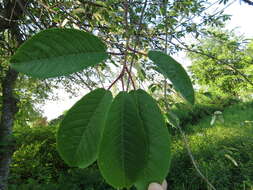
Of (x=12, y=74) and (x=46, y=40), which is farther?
(x=12, y=74)

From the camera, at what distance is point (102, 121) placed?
0.23 meters

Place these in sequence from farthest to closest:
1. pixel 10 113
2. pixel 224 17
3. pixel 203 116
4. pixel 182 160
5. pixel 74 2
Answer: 1. pixel 203 116
2. pixel 182 160
3. pixel 10 113
4. pixel 224 17
5. pixel 74 2

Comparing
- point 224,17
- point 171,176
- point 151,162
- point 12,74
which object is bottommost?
point 171,176

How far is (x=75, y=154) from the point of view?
0.23 meters

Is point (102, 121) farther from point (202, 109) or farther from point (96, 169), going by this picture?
point (202, 109)

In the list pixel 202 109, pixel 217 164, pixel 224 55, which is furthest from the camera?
pixel 202 109

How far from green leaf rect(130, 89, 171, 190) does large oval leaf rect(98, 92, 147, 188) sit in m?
0.02

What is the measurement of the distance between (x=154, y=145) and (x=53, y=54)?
0.15 metres

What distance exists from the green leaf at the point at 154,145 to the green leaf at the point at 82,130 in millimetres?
45

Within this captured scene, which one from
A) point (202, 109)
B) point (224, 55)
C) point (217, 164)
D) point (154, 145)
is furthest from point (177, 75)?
point (202, 109)

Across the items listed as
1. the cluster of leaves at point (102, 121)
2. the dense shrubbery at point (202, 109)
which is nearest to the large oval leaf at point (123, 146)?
the cluster of leaves at point (102, 121)

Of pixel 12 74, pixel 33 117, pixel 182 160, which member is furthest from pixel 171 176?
pixel 12 74

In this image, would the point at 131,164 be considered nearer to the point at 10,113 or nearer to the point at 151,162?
the point at 151,162

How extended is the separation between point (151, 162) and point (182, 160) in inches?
141
